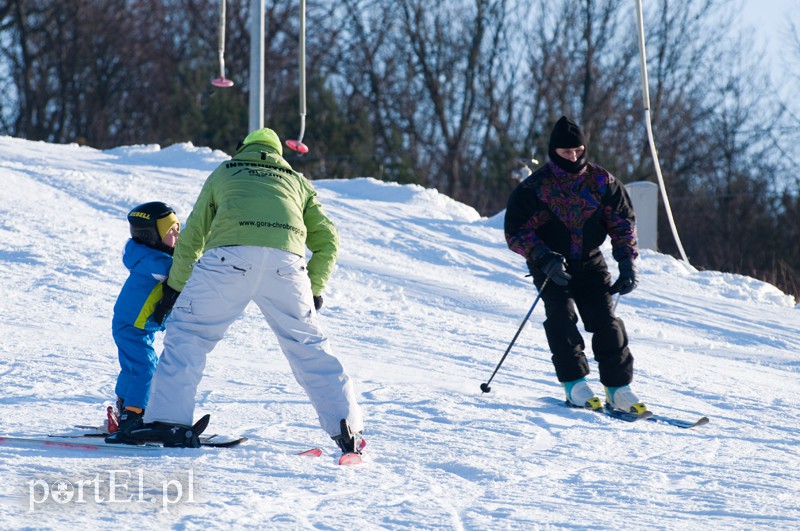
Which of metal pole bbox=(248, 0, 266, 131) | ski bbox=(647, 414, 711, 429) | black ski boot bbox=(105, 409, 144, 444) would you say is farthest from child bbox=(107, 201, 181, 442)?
metal pole bbox=(248, 0, 266, 131)

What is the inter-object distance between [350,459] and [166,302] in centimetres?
107

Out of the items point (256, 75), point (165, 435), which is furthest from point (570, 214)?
point (256, 75)

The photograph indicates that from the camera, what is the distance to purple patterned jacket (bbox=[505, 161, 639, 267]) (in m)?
5.95

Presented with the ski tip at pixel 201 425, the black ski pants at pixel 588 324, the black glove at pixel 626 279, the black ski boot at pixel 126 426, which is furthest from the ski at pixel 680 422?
the black ski boot at pixel 126 426

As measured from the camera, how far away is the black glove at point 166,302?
4.70m

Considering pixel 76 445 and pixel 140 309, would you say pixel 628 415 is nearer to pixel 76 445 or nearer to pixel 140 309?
pixel 140 309

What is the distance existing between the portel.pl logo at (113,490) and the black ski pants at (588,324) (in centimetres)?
264

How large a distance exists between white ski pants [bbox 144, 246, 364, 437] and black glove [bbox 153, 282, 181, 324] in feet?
0.72

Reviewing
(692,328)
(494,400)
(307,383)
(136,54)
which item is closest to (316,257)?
(307,383)

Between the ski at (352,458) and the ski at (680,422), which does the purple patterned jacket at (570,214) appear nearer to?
the ski at (680,422)

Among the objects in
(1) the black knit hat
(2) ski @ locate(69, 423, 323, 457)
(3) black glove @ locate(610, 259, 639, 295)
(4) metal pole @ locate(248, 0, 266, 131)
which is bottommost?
(2) ski @ locate(69, 423, 323, 457)

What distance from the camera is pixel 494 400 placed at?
6141 millimetres

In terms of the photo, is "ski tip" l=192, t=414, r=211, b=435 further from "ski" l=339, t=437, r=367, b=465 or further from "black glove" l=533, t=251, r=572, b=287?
"black glove" l=533, t=251, r=572, b=287

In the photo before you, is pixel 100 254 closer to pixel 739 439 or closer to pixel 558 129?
pixel 558 129
